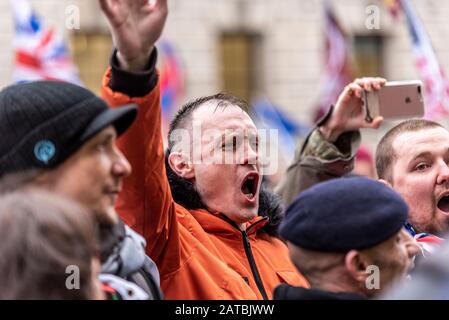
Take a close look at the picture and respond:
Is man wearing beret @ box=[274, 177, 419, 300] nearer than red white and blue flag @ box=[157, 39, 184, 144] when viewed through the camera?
Yes

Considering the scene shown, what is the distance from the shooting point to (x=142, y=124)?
3.17m

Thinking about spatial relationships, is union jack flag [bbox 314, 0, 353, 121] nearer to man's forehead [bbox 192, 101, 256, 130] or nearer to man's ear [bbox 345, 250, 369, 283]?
man's forehead [bbox 192, 101, 256, 130]

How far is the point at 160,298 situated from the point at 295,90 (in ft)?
53.4

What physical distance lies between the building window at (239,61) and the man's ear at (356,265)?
16205mm

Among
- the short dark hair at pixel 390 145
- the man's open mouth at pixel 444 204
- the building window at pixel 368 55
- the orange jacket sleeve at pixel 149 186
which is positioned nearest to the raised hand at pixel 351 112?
the short dark hair at pixel 390 145

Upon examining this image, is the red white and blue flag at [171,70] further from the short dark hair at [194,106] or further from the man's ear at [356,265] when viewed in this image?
the man's ear at [356,265]

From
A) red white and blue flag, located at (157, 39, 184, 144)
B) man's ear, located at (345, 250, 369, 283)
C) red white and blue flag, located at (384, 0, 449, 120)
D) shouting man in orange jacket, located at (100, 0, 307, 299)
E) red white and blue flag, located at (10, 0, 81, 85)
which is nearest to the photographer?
man's ear, located at (345, 250, 369, 283)

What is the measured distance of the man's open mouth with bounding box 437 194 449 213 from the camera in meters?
4.17

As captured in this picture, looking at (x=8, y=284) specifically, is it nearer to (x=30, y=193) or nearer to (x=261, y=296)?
(x=30, y=193)

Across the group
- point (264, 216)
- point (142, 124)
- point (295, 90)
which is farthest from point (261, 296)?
point (295, 90)

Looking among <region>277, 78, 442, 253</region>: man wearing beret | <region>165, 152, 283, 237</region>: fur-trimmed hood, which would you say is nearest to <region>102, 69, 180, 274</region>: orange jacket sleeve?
<region>165, 152, 283, 237</region>: fur-trimmed hood

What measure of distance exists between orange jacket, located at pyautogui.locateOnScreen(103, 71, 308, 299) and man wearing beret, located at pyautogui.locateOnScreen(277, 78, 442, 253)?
53 centimetres

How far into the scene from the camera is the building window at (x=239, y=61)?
63.1 ft

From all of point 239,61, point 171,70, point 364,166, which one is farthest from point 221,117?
point 239,61
